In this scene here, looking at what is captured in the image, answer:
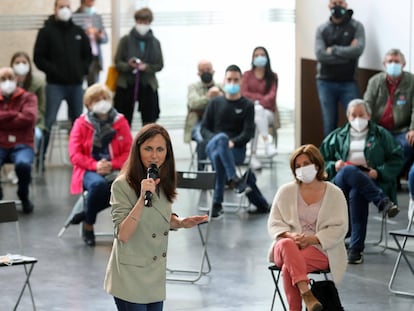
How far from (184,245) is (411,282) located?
2.01 m

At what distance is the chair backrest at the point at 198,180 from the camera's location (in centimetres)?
782

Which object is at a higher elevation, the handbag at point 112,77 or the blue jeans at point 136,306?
the handbag at point 112,77

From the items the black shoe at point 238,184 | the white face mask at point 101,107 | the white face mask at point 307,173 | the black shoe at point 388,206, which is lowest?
the black shoe at point 238,184

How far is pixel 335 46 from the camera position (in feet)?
38.5

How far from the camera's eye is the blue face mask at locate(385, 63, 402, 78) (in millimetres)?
10422

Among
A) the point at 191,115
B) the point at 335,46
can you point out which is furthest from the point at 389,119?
the point at 191,115

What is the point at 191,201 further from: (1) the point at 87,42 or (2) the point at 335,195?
(2) the point at 335,195

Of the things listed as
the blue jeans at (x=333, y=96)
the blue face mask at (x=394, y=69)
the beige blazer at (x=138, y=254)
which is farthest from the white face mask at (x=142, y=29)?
the beige blazer at (x=138, y=254)

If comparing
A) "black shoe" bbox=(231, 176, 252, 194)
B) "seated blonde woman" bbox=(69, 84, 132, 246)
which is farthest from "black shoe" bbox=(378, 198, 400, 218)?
"seated blonde woman" bbox=(69, 84, 132, 246)

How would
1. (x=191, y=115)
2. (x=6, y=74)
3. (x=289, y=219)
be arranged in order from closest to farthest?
(x=289, y=219)
(x=6, y=74)
(x=191, y=115)

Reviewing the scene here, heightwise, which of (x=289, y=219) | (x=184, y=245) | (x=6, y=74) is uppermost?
(x=6, y=74)

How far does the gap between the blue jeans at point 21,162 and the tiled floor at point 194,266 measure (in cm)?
24

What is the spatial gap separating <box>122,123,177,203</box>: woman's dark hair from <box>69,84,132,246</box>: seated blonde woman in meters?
3.77

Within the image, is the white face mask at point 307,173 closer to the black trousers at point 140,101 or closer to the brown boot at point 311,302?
the brown boot at point 311,302
